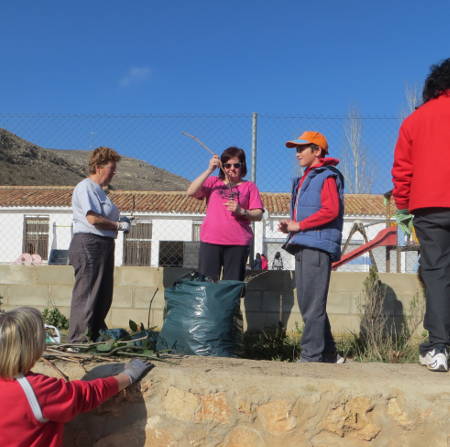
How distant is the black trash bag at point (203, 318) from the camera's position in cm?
332

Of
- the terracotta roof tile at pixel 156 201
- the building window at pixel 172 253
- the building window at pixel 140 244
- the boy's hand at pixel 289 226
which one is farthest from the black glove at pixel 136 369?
the building window at pixel 140 244

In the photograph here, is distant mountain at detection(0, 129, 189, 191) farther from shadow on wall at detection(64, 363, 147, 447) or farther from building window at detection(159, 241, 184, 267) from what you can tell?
shadow on wall at detection(64, 363, 147, 447)

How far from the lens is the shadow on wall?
231 cm

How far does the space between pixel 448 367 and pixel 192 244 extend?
4.55 meters

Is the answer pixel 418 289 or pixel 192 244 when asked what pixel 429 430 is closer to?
pixel 418 289

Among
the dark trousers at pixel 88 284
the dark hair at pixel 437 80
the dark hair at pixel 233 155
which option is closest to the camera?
the dark hair at pixel 437 80

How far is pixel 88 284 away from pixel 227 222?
110 centimetres

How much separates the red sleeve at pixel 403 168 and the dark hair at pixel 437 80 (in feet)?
0.76

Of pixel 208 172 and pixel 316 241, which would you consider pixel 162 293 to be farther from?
pixel 316 241

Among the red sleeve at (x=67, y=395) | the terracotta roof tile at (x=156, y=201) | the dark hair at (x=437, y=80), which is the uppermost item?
the terracotta roof tile at (x=156, y=201)

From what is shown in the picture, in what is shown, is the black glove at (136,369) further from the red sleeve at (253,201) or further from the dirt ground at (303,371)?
the red sleeve at (253,201)

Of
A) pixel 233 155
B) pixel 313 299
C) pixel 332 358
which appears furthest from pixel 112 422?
pixel 233 155

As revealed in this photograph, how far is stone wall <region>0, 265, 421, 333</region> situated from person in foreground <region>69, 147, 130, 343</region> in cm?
72

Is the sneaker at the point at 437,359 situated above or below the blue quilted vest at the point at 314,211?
below
